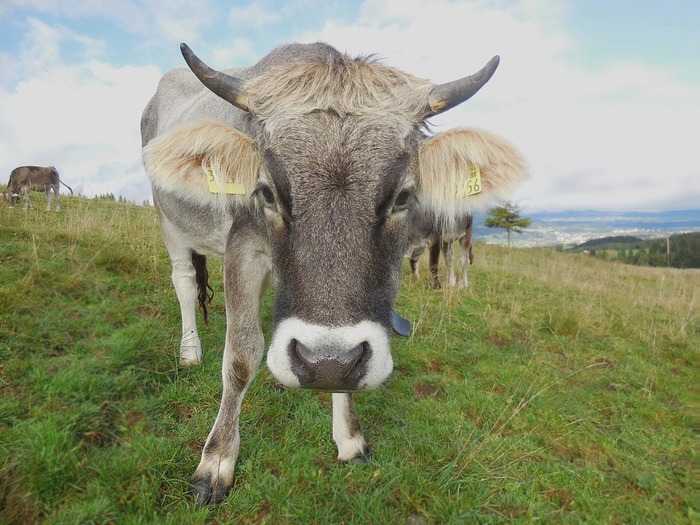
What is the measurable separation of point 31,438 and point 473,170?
3074 millimetres

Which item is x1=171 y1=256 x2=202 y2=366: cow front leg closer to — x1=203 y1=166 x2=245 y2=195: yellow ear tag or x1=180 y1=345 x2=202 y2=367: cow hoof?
x1=180 y1=345 x2=202 y2=367: cow hoof

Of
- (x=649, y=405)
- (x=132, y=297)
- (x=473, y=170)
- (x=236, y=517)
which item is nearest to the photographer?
(x=236, y=517)

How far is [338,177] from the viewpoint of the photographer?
2123 mm

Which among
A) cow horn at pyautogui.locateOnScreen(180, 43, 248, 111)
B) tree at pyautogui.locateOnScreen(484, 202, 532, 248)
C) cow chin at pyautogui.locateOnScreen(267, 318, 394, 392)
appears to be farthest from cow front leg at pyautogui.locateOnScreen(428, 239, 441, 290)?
tree at pyautogui.locateOnScreen(484, 202, 532, 248)

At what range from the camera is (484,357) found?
17.4ft

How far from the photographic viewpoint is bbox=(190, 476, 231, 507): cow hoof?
8.31 feet

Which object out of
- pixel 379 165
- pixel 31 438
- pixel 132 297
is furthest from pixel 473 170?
pixel 132 297

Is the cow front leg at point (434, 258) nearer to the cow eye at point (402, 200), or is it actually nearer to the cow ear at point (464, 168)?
the cow ear at point (464, 168)

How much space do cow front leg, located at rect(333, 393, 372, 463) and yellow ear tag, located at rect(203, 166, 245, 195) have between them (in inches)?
61.8

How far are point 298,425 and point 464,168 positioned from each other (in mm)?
2181

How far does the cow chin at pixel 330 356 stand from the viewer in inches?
73.8

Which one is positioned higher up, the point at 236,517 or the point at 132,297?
the point at 132,297

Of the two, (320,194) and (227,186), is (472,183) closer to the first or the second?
(320,194)

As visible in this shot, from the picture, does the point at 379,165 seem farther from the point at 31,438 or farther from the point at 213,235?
the point at 31,438
